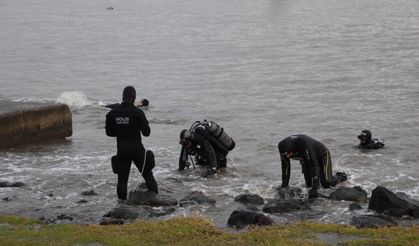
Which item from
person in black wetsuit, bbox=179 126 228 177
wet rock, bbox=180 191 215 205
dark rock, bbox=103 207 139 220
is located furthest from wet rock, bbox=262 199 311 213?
person in black wetsuit, bbox=179 126 228 177

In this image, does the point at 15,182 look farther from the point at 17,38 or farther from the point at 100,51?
the point at 17,38

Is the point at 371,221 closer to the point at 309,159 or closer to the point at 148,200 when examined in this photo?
the point at 309,159

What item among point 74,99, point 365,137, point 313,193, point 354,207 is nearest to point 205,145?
point 313,193

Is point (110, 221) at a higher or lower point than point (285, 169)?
lower

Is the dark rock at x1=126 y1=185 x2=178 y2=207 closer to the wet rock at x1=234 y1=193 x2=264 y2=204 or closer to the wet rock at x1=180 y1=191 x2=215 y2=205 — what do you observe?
the wet rock at x1=180 y1=191 x2=215 y2=205

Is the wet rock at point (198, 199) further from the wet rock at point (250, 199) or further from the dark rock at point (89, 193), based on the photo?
the dark rock at point (89, 193)

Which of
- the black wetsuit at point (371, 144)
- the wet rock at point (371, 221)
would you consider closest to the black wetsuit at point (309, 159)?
the wet rock at point (371, 221)

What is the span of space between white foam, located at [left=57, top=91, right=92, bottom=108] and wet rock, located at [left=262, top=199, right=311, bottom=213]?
18.1 metres

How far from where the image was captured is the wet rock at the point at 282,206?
12664 millimetres

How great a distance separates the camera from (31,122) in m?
20.2

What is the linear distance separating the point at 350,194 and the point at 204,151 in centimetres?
417

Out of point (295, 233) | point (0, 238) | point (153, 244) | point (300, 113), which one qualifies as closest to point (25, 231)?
point (0, 238)

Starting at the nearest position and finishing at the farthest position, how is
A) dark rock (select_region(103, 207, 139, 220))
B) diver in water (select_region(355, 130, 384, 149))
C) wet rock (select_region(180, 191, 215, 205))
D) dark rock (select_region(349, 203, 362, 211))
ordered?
dark rock (select_region(103, 207, 139, 220)) < dark rock (select_region(349, 203, 362, 211)) < wet rock (select_region(180, 191, 215, 205)) < diver in water (select_region(355, 130, 384, 149))

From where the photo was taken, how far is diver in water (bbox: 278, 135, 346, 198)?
45.3 feet
